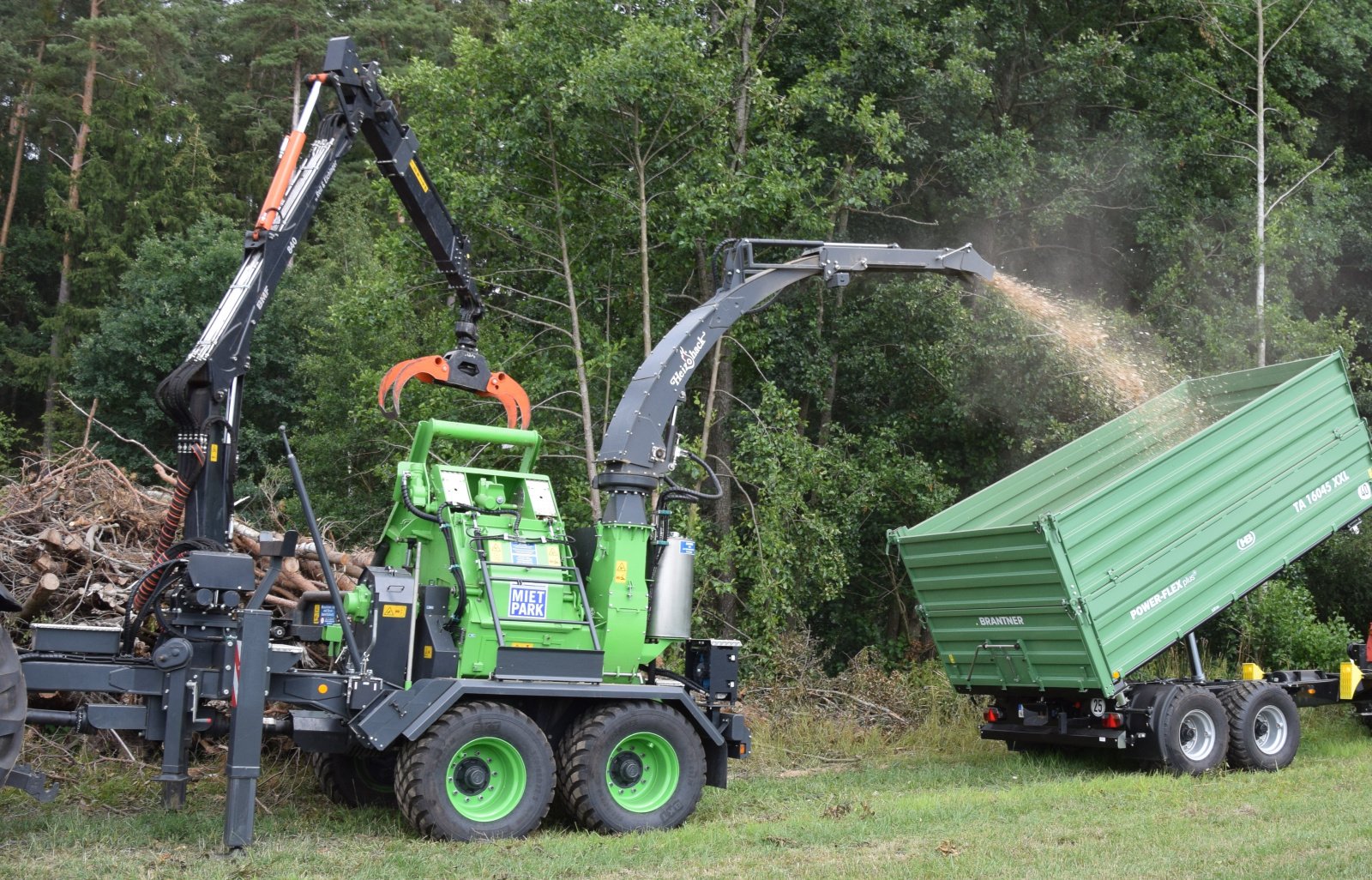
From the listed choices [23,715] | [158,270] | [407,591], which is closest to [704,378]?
[407,591]

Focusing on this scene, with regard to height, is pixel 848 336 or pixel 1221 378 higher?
pixel 848 336

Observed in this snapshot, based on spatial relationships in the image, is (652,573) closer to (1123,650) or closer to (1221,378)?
(1123,650)

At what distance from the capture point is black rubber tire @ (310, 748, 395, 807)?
9.78 m

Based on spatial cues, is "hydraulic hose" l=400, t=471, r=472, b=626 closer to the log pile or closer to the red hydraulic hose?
the red hydraulic hose

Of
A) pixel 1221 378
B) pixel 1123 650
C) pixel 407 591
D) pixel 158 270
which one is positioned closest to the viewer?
pixel 407 591

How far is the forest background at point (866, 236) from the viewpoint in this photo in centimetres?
1600

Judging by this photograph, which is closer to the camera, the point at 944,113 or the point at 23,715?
the point at 23,715

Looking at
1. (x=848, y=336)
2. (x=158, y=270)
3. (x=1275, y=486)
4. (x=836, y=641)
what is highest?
(x=158, y=270)

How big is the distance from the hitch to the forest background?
359 cm

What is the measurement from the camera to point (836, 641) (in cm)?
1933

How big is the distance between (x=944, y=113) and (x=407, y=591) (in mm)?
12653

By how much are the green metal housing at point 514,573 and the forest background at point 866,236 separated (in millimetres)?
4097

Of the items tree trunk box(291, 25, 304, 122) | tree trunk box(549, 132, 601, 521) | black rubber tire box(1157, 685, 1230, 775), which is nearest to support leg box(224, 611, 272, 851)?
black rubber tire box(1157, 685, 1230, 775)

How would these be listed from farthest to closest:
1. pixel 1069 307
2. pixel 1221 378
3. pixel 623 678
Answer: pixel 1069 307 → pixel 1221 378 → pixel 623 678
